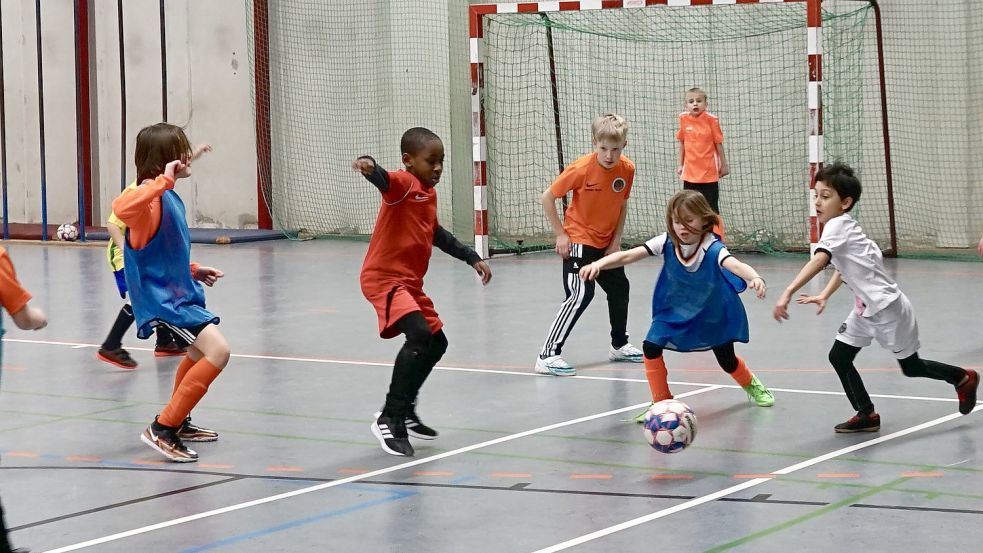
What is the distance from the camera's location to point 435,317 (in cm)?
669

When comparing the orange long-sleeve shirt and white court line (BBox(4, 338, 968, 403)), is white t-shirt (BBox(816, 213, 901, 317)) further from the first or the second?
the orange long-sleeve shirt

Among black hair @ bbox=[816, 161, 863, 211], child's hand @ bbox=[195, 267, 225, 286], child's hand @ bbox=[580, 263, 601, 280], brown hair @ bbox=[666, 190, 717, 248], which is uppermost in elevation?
black hair @ bbox=[816, 161, 863, 211]

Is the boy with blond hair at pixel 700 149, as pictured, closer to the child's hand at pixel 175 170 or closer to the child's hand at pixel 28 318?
the child's hand at pixel 175 170

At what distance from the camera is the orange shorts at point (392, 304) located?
6488 millimetres

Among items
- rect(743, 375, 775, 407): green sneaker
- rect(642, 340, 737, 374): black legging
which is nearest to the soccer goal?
rect(743, 375, 775, 407): green sneaker

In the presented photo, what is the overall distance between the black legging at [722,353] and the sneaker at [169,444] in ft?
7.23

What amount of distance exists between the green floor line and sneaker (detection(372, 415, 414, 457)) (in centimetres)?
190

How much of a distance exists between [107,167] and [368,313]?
939 centimetres

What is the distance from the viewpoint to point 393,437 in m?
6.40

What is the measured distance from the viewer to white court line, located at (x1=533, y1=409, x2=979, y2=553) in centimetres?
494

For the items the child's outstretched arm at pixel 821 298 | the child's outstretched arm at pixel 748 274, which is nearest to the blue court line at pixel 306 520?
the child's outstretched arm at pixel 748 274

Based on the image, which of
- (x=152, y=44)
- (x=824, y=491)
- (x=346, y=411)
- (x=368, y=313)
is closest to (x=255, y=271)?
(x=368, y=313)

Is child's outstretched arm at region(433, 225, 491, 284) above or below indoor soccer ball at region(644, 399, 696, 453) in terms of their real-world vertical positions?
above

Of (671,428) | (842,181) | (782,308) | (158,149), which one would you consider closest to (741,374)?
(782,308)
